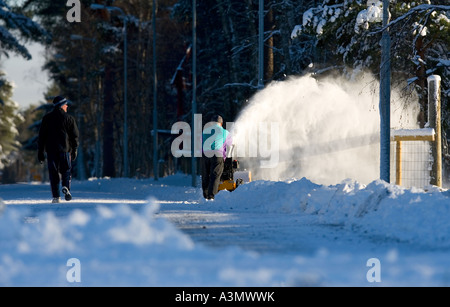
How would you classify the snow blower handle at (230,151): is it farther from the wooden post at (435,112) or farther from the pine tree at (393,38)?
the pine tree at (393,38)

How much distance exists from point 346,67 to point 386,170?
8.93 meters

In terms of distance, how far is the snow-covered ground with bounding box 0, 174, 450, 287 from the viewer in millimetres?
6480

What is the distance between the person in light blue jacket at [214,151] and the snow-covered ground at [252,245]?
3.70 meters

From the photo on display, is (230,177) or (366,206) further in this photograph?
(230,177)

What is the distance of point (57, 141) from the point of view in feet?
50.9

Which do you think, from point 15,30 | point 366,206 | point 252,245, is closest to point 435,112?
point 366,206

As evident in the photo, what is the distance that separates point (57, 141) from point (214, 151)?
303cm

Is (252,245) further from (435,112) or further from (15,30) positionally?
(15,30)

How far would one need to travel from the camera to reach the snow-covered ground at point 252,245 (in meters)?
6.48

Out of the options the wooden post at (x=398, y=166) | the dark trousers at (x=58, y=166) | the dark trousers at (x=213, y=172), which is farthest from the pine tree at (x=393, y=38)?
the dark trousers at (x=58, y=166)

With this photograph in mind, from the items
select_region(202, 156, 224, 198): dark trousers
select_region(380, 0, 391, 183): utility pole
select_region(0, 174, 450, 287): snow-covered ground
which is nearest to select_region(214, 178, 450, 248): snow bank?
select_region(0, 174, 450, 287): snow-covered ground

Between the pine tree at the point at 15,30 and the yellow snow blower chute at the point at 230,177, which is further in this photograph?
the pine tree at the point at 15,30

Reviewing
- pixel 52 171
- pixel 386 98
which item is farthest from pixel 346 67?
pixel 52 171

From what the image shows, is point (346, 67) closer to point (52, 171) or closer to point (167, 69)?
point (52, 171)
